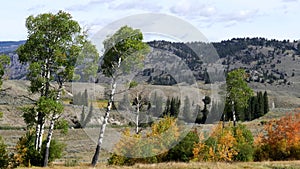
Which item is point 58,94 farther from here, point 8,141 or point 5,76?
point 8,141

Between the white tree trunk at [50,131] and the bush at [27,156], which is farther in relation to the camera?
the bush at [27,156]

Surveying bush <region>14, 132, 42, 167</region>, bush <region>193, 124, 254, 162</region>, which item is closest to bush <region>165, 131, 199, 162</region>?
bush <region>193, 124, 254, 162</region>

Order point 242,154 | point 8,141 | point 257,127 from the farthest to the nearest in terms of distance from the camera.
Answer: point 257,127 → point 8,141 → point 242,154

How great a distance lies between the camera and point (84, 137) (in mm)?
89188

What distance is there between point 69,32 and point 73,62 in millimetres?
2419

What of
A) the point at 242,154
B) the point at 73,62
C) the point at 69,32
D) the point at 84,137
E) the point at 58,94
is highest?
the point at 69,32

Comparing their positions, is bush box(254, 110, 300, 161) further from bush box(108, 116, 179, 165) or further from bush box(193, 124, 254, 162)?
bush box(108, 116, 179, 165)

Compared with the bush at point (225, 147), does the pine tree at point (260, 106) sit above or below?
below

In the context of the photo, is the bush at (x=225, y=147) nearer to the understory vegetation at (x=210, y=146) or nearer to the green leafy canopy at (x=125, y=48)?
the understory vegetation at (x=210, y=146)

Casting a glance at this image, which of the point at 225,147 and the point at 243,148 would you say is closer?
the point at 225,147

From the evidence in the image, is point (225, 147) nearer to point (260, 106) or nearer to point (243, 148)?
point (243, 148)

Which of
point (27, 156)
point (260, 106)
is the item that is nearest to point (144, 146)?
point (27, 156)

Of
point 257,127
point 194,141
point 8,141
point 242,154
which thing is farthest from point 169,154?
point 257,127

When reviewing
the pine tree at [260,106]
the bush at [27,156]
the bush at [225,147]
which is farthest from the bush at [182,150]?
the pine tree at [260,106]
